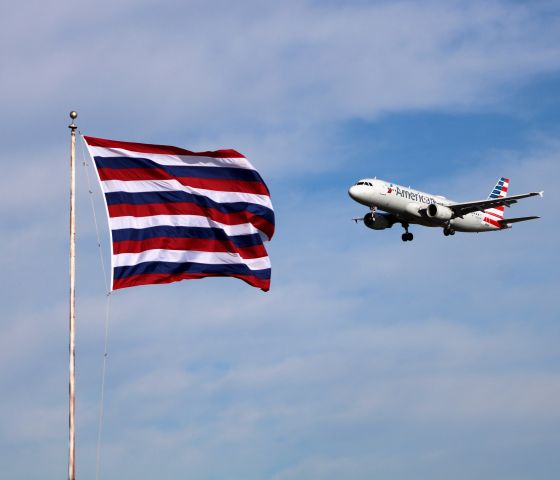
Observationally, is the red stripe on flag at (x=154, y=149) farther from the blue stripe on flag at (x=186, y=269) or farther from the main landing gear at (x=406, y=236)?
the main landing gear at (x=406, y=236)

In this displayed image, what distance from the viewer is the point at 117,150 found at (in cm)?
2653

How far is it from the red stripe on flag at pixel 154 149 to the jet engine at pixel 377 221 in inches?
2403

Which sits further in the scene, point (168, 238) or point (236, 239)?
point (236, 239)

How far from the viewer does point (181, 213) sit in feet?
90.3

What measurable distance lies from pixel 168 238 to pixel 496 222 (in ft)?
257

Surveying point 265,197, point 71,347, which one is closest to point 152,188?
point 265,197

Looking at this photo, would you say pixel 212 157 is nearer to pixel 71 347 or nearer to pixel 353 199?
pixel 71 347

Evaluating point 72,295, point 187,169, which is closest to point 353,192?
point 187,169

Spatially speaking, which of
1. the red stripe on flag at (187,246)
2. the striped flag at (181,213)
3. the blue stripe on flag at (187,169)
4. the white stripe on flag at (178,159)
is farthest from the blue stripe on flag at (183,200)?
the red stripe on flag at (187,246)

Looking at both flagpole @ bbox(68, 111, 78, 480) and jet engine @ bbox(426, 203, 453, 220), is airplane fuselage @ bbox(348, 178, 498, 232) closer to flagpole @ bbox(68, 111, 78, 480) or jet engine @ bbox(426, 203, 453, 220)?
jet engine @ bbox(426, 203, 453, 220)

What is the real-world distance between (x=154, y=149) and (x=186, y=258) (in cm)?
280

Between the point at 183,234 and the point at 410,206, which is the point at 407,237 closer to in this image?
the point at 410,206

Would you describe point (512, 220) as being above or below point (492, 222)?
below

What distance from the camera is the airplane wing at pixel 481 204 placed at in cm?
9000
